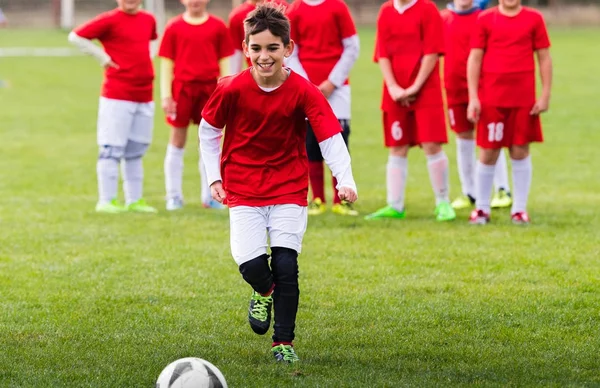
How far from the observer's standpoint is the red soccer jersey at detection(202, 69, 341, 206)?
5.54m

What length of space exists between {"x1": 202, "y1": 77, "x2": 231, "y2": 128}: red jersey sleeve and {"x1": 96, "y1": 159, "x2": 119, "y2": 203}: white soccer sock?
5175mm

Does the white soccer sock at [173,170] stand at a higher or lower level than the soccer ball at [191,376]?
lower

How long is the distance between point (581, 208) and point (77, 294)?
5.54 m

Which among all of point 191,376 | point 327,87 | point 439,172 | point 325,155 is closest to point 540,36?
point 439,172

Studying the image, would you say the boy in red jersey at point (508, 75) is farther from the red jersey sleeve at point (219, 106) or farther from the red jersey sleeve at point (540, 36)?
the red jersey sleeve at point (219, 106)

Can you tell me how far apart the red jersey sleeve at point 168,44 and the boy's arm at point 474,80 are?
9.67ft

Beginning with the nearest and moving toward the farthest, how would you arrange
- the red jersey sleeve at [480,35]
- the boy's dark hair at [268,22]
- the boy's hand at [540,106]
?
the boy's dark hair at [268,22], the boy's hand at [540,106], the red jersey sleeve at [480,35]

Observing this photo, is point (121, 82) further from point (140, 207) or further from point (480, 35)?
point (480, 35)

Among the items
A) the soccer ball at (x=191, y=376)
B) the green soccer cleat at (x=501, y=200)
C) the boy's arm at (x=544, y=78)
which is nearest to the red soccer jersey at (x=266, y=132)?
the soccer ball at (x=191, y=376)

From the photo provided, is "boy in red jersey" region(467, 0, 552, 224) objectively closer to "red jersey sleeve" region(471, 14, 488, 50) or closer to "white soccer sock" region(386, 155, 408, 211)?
"red jersey sleeve" region(471, 14, 488, 50)

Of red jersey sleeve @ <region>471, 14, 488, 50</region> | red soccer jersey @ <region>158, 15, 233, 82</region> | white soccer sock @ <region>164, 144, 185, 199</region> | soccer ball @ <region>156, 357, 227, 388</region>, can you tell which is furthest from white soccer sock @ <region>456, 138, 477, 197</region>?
soccer ball @ <region>156, 357, 227, 388</region>

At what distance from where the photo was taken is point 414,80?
977cm

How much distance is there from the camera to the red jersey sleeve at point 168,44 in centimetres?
1045

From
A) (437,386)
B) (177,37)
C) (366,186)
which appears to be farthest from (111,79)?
(437,386)
